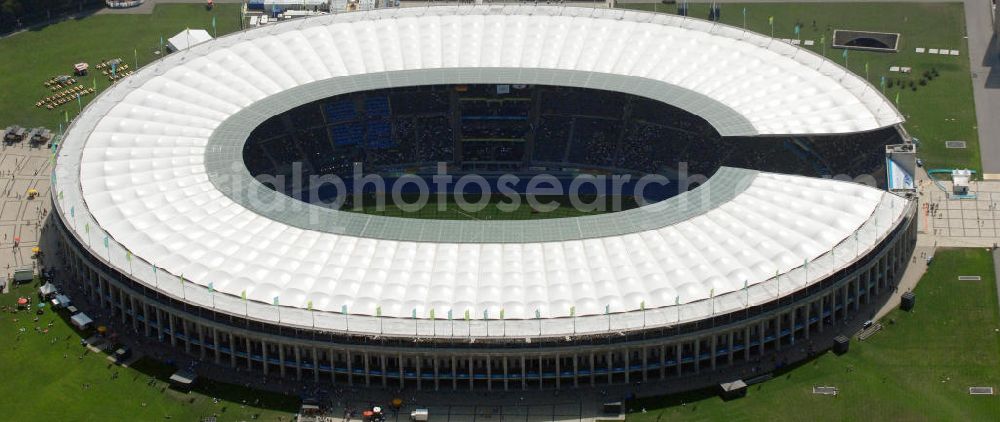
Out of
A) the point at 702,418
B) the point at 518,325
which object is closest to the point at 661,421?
the point at 702,418

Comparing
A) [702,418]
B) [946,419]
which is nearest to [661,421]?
[702,418]

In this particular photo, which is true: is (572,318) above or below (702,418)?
above

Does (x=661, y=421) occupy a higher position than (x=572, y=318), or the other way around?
(x=572, y=318)

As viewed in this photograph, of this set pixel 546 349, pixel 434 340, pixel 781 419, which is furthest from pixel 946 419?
pixel 434 340

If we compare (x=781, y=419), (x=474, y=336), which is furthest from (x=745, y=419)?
(x=474, y=336)

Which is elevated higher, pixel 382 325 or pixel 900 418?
pixel 382 325

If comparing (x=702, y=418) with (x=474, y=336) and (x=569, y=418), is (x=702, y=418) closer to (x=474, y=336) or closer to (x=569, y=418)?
(x=569, y=418)

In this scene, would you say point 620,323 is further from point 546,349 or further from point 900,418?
point 900,418

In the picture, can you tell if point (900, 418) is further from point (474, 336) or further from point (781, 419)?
point (474, 336)
